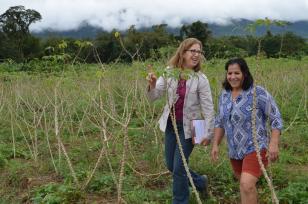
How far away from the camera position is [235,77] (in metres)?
3.04

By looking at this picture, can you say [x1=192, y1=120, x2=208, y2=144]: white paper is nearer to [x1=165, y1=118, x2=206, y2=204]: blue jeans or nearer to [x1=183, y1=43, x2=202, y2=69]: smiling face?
[x1=165, y1=118, x2=206, y2=204]: blue jeans

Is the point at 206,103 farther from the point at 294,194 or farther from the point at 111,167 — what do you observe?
the point at 294,194

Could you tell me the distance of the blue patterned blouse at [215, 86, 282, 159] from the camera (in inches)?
115

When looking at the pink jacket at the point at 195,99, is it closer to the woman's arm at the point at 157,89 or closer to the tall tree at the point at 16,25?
the woman's arm at the point at 157,89

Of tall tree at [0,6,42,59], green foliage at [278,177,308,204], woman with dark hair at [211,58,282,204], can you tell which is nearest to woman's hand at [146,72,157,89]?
woman with dark hair at [211,58,282,204]

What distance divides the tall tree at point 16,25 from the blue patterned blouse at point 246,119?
11.7m

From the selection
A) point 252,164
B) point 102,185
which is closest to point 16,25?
point 102,185

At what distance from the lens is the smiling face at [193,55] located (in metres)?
3.34

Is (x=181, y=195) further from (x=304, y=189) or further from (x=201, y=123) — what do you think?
(x=304, y=189)

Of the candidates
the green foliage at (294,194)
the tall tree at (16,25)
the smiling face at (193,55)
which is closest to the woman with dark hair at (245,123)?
the smiling face at (193,55)

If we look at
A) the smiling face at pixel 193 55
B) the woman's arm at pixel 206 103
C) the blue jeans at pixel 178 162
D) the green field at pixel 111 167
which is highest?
the smiling face at pixel 193 55

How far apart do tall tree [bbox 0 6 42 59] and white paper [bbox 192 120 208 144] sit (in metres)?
11.4

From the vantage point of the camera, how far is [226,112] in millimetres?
3100

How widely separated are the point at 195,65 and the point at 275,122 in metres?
0.77
